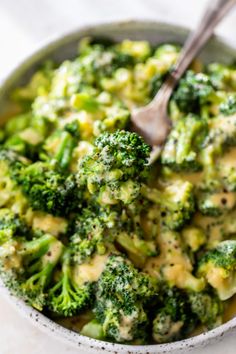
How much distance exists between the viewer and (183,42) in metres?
2.80

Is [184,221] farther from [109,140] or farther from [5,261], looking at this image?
[5,261]

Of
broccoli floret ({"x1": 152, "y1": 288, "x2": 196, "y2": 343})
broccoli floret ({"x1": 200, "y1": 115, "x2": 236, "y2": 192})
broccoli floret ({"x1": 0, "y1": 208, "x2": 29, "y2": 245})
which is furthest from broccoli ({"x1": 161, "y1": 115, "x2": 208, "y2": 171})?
broccoli floret ({"x1": 0, "y1": 208, "x2": 29, "y2": 245})

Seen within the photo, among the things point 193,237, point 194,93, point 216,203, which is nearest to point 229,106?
point 194,93

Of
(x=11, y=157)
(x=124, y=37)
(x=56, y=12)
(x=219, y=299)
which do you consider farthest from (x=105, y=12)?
(x=219, y=299)

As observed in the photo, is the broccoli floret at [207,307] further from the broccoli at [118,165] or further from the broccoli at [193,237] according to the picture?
the broccoli at [118,165]

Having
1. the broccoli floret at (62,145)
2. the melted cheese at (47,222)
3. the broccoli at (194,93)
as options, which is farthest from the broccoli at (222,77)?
the melted cheese at (47,222)

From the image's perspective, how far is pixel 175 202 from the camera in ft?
7.66

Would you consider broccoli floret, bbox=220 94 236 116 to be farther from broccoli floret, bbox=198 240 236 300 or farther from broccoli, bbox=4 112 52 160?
broccoli, bbox=4 112 52 160

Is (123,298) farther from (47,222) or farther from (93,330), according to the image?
(47,222)

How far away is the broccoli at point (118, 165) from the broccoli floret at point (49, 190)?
0.62 feet

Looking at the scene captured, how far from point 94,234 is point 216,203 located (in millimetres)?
441

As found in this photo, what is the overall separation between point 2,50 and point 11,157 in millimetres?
822

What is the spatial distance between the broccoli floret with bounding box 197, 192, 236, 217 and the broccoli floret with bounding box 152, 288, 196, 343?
0.30m

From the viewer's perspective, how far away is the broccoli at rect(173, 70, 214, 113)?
8.27 feet
